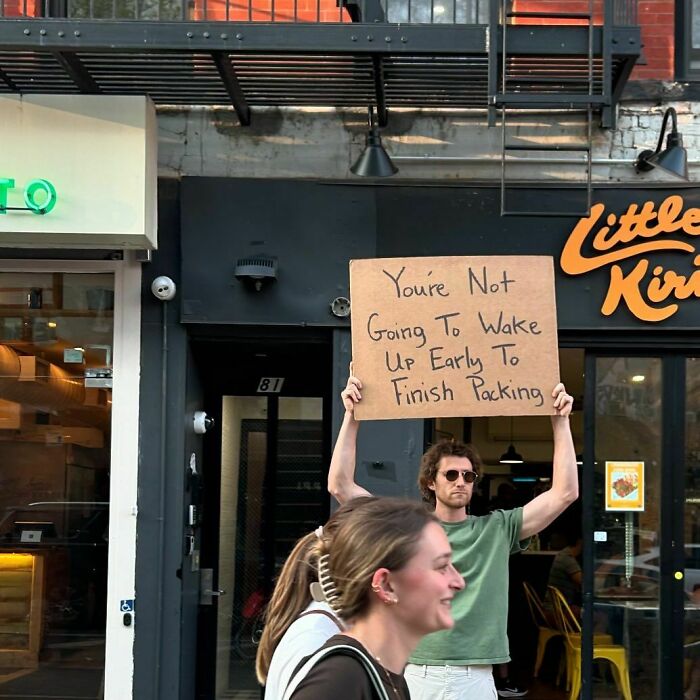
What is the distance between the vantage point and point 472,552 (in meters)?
4.80

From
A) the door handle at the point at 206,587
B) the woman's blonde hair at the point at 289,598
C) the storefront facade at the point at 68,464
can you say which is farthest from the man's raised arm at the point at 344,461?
the door handle at the point at 206,587

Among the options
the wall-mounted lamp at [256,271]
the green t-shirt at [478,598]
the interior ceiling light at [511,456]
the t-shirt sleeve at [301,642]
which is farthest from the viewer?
the interior ceiling light at [511,456]

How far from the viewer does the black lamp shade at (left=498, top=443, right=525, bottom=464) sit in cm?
1280

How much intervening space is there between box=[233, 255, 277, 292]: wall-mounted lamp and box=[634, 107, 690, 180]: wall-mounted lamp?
2491mm

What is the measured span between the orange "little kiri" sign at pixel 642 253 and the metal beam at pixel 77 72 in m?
3.20

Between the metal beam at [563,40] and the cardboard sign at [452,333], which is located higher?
the metal beam at [563,40]

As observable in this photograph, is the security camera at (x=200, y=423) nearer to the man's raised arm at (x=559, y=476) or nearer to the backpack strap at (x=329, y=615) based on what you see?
the man's raised arm at (x=559, y=476)

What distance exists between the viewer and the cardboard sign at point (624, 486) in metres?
7.89

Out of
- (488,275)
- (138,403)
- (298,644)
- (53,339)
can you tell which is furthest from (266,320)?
(298,644)

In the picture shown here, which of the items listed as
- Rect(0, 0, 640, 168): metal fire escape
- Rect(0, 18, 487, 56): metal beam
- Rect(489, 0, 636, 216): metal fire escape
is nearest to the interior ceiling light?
Rect(489, 0, 636, 216): metal fire escape

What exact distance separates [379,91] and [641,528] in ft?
11.0

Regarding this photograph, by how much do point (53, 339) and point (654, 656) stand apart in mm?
4531

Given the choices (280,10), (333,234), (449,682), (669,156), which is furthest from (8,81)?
(449,682)

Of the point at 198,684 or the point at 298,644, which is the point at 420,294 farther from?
the point at 198,684
